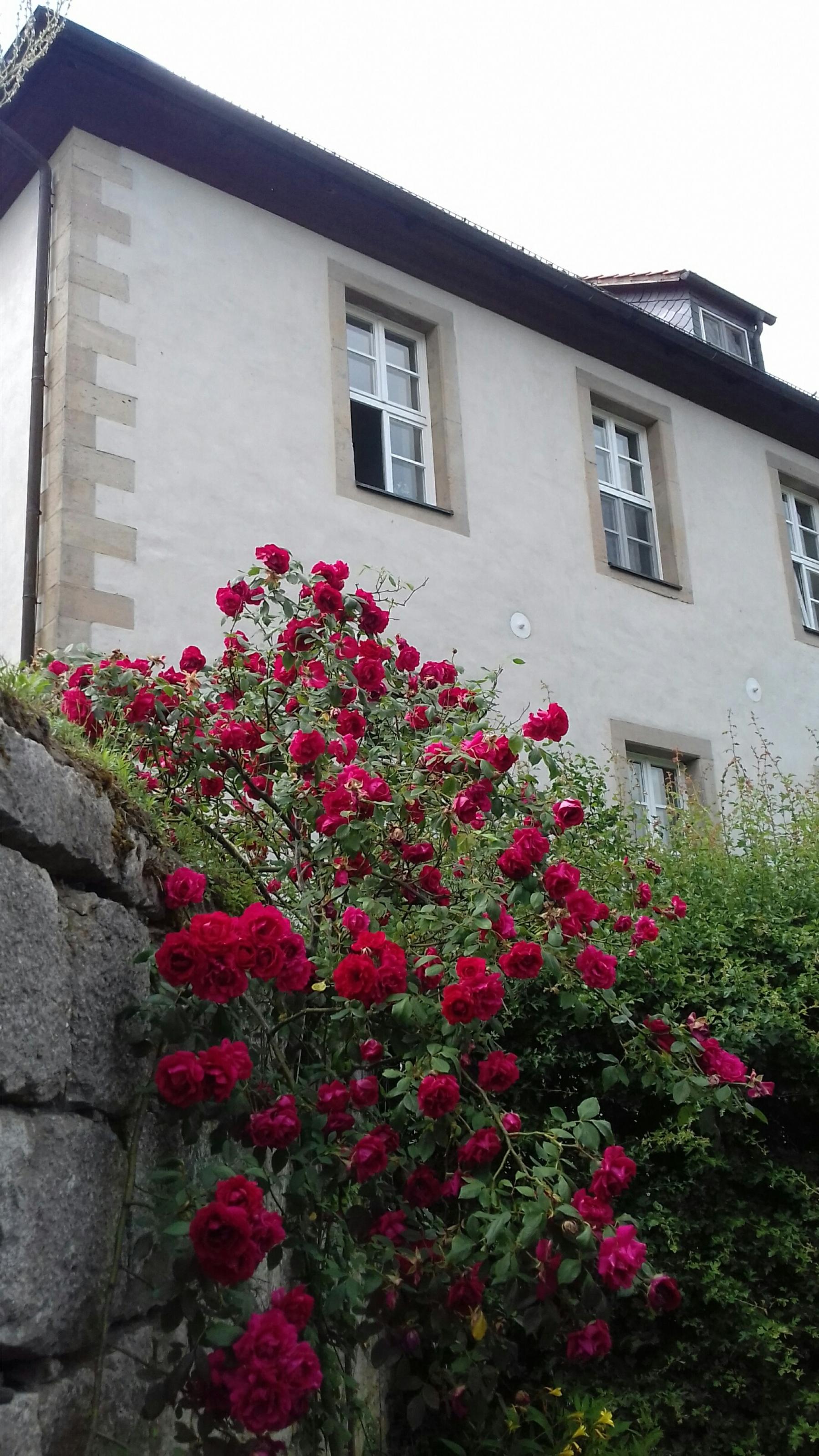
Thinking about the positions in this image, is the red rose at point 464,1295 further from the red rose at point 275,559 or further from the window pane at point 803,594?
the window pane at point 803,594

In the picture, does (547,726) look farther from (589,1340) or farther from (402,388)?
(402,388)

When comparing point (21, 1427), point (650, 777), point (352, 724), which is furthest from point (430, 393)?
point (21, 1427)

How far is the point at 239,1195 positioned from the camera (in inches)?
81.4

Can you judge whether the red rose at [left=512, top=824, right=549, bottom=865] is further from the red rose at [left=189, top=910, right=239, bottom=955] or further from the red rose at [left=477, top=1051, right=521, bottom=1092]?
the red rose at [left=189, top=910, right=239, bottom=955]

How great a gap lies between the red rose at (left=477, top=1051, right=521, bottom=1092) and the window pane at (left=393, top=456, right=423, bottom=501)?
19.2 feet

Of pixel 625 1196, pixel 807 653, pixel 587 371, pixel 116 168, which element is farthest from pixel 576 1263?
pixel 807 653

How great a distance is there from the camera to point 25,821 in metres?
2.16

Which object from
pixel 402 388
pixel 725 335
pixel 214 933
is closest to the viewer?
pixel 214 933

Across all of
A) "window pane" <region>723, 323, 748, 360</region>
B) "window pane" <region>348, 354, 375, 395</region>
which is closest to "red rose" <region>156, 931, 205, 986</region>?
"window pane" <region>348, 354, 375, 395</region>

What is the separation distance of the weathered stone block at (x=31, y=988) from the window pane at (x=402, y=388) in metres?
6.70

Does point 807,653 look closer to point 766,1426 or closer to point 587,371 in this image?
point 587,371

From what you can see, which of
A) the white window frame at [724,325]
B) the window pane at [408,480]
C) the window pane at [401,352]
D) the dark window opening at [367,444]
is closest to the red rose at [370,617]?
the dark window opening at [367,444]

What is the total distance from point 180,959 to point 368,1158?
0.58 metres

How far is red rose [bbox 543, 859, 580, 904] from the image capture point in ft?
9.09
